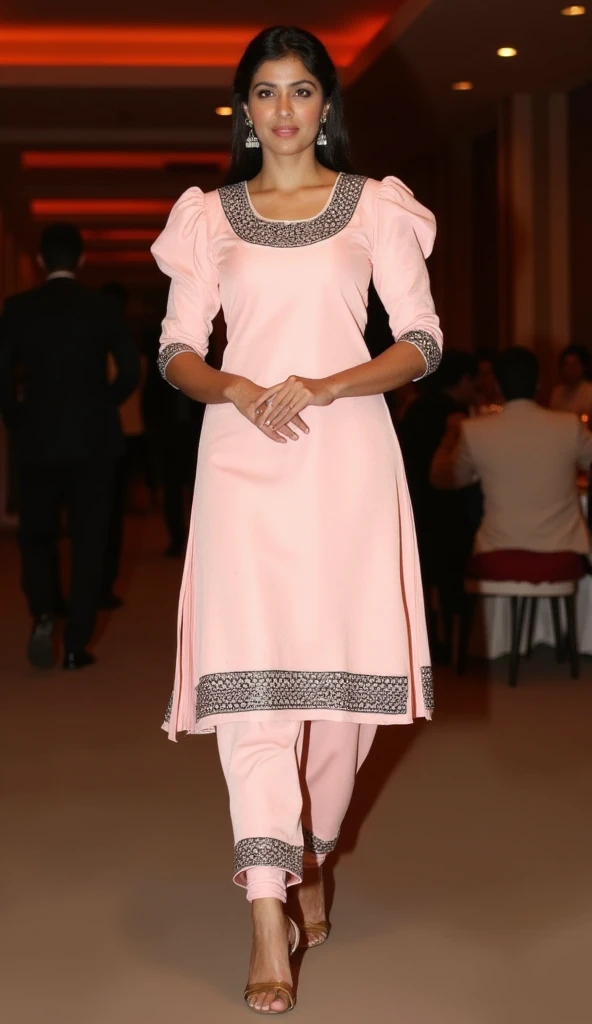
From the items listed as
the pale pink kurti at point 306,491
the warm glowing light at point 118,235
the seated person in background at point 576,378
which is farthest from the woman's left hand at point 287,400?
the warm glowing light at point 118,235

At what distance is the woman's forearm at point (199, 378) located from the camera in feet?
7.68

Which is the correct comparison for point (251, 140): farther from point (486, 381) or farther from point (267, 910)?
point (486, 381)

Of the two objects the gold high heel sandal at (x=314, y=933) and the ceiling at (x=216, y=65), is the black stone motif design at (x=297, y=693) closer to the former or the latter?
the gold high heel sandal at (x=314, y=933)

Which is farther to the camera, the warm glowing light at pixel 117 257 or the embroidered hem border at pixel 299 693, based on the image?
the warm glowing light at pixel 117 257

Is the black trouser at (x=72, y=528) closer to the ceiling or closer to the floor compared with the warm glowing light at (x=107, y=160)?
closer to the floor

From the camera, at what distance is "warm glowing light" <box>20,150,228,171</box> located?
45.9 ft

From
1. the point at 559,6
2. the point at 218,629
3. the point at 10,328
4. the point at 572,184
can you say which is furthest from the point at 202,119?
the point at 218,629

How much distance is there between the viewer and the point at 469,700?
4914 millimetres

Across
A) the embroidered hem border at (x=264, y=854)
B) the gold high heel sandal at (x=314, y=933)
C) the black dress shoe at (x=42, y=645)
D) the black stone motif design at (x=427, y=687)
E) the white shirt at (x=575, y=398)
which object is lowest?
the black dress shoe at (x=42, y=645)

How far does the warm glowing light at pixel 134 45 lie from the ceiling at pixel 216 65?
1 centimetres

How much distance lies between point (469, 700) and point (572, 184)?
681 cm

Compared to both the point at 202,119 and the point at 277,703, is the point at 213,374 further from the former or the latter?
the point at 202,119

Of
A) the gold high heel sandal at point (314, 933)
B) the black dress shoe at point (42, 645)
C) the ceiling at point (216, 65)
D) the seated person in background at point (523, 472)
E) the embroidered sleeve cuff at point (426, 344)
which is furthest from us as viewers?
the ceiling at point (216, 65)

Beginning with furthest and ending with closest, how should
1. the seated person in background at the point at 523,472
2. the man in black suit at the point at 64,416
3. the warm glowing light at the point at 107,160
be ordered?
the warm glowing light at the point at 107,160, the man in black suit at the point at 64,416, the seated person in background at the point at 523,472
